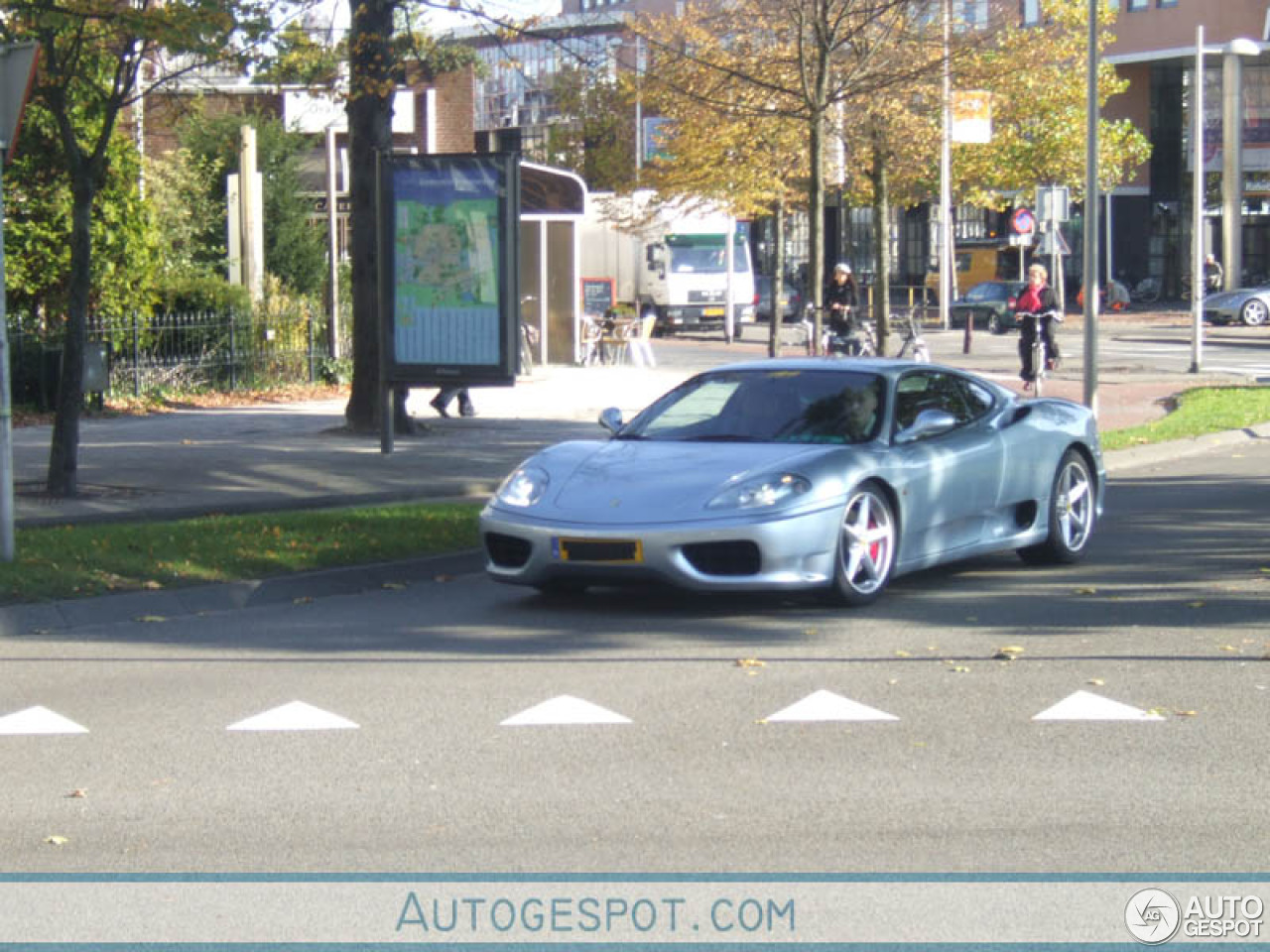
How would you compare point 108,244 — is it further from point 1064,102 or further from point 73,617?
point 1064,102

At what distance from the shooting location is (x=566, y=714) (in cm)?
716

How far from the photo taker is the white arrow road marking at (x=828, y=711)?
703 cm

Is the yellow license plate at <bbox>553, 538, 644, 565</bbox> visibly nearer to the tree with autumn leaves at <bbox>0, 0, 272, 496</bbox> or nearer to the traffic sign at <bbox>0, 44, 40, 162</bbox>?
the traffic sign at <bbox>0, 44, 40, 162</bbox>

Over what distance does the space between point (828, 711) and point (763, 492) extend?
2123 millimetres

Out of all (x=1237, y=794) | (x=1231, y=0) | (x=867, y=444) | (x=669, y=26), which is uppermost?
(x=1231, y=0)

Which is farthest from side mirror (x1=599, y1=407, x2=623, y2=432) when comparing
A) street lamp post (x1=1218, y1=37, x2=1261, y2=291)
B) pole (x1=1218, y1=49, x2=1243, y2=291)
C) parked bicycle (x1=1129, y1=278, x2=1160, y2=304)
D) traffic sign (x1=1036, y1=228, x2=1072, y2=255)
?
parked bicycle (x1=1129, y1=278, x2=1160, y2=304)

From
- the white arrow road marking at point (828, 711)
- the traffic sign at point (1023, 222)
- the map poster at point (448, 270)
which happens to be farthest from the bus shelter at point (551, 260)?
the white arrow road marking at point (828, 711)

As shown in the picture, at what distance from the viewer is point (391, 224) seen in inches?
656

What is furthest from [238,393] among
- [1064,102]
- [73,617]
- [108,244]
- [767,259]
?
[767,259]

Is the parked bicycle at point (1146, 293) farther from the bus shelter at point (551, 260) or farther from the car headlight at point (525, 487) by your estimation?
the car headlight at point (525, 487)

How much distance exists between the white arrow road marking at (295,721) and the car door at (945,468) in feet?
12.2

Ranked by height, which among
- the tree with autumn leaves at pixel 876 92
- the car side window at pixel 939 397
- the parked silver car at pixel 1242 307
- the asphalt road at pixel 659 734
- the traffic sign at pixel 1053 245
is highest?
the tree with autumn leaves at pixel 876 92

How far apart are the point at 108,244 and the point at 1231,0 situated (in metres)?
51.7

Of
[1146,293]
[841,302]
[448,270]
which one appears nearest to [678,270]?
[841,302]
